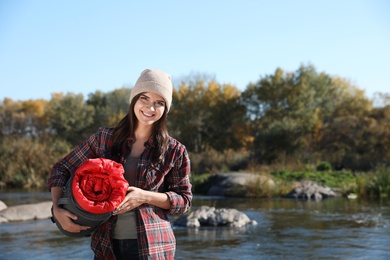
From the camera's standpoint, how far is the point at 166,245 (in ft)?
9.01

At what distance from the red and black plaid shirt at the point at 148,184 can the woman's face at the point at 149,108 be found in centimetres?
10

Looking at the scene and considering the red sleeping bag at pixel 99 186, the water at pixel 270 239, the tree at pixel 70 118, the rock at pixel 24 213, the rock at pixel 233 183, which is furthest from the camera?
the tree at pixel 70 118

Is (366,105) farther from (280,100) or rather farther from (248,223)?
(248,223)

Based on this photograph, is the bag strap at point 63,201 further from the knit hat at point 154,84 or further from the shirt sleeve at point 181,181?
the knit hat at point 154,84

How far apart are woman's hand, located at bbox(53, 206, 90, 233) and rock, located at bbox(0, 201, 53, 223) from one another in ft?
28.9

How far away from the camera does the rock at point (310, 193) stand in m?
16.6

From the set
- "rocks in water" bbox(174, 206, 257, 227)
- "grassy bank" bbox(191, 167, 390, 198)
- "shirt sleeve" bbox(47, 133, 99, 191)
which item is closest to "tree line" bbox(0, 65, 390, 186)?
"grassy bank" bbox(191, 167, 390, 198)

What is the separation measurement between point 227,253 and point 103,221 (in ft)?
16.5

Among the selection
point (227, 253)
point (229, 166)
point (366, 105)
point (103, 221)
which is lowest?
point (227, 253)

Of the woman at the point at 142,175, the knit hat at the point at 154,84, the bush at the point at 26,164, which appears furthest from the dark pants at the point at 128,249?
the bush at the point at 26,164

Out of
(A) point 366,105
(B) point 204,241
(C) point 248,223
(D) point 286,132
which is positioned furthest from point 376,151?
(B) point 204,241

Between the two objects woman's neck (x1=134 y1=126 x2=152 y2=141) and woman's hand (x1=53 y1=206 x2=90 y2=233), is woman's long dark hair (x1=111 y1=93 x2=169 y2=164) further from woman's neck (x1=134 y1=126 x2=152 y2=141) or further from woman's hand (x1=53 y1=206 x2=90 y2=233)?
woman's hand (x1=53 y1=206 x2=90 y2=233)

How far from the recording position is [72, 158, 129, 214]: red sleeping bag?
2513mm

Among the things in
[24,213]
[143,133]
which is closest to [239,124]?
[24,213]
